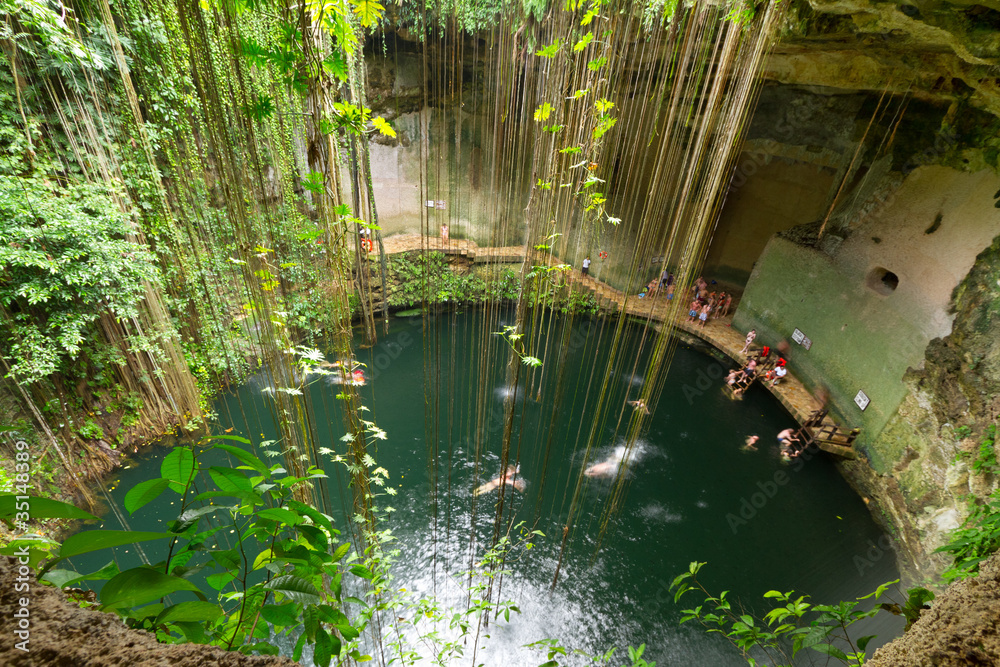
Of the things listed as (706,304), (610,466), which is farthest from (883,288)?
(610,466)

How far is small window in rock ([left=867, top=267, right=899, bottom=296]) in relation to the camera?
15.6 feet

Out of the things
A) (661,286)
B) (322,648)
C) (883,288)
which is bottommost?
(661,286)

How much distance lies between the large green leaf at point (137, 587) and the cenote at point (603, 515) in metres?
1.97

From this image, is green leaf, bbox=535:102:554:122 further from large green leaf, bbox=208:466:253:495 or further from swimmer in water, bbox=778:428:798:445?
swimmer in water, bbox=778:428:798:445

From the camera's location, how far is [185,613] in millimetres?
465

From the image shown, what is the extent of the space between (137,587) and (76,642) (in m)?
0.05

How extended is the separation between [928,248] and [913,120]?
1.45m

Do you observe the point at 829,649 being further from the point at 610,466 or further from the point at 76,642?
the point at 610,466

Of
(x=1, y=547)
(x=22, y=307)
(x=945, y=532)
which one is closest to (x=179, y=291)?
(x=22, y=307)

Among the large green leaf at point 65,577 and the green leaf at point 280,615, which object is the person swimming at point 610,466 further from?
the large green leaf at point 65,577

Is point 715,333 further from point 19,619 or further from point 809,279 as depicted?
point 19,619

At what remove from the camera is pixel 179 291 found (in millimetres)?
3775

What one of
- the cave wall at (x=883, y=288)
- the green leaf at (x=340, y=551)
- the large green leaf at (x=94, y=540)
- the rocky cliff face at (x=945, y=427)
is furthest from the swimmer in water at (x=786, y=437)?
the large green leaf at (x=94, y=540)

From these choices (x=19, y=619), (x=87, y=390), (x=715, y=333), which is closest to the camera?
(x=19, y=619)
